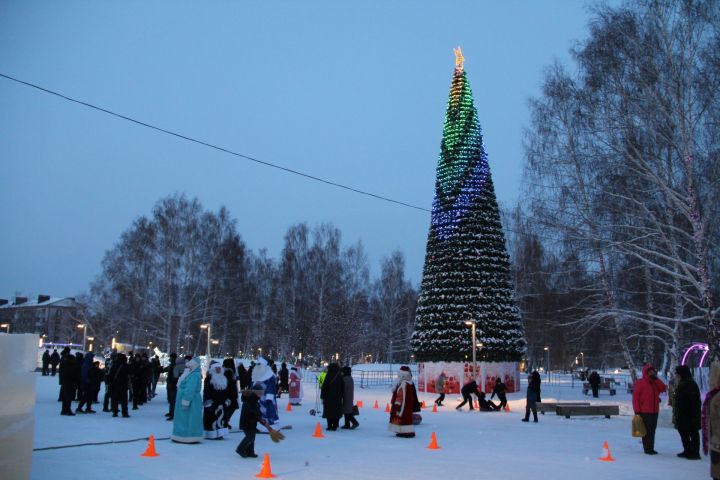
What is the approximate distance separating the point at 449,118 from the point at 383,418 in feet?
64.3

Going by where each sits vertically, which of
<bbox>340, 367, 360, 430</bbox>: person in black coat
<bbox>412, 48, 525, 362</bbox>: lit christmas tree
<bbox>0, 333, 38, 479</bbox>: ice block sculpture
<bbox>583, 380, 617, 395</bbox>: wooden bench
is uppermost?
<bbox>412, 48, 525, 362</bbox>: lit christmas tree

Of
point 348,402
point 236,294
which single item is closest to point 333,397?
point 348,402

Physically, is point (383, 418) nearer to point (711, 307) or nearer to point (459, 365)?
point (711, 307)

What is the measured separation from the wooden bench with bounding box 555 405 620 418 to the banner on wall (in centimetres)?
1105

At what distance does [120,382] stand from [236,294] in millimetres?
34708

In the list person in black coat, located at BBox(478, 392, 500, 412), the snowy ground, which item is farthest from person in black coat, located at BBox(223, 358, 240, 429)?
person in black coat, located at BBox(478, 392, 500, 412)

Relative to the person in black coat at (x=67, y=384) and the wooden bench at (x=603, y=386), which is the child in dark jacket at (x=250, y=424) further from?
the wooden bench at (x=603, y=386)

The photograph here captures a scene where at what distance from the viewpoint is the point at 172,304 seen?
138 feet

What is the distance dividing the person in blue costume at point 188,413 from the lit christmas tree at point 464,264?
2135cm

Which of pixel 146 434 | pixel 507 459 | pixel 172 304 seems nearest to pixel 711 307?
pixel 507 459

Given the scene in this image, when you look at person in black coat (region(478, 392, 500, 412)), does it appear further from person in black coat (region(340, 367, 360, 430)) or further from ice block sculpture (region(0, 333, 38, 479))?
ice block sculpture (region(0, 333, 38, 479))

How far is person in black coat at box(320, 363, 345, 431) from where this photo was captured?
15070 mm

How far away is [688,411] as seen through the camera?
11.1m

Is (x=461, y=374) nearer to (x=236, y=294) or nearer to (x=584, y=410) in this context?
(x=584, y=410)
